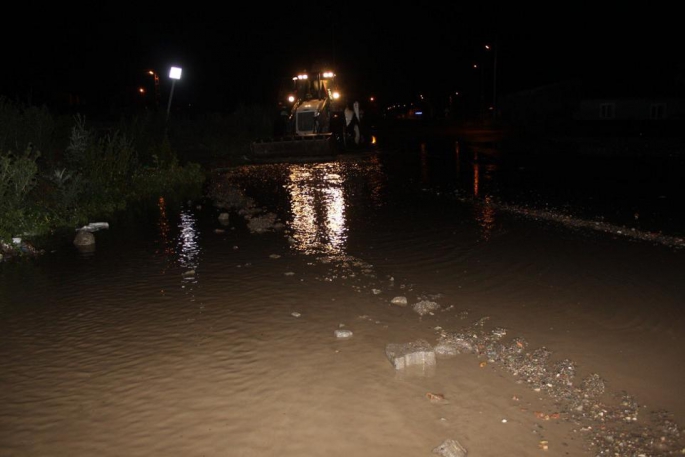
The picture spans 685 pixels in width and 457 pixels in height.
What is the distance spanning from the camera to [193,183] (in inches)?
696

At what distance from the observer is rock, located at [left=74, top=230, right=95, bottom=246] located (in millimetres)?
9689

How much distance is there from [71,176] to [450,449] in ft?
34.7

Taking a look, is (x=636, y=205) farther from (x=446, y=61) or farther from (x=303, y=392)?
(x=446, y=61)

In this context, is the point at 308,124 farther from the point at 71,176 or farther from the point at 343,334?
the point at 343,334

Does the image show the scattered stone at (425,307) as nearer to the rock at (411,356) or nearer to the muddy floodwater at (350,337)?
the muddy floodwater at (350,337)

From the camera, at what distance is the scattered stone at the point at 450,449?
3.82 meters

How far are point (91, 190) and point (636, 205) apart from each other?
1162cm

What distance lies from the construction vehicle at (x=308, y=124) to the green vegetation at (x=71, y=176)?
5.13m

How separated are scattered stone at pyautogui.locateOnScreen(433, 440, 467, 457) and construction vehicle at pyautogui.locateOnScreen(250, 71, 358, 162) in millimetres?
19822

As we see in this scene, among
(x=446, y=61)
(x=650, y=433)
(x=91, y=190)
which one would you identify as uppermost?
(x=446, y=61)

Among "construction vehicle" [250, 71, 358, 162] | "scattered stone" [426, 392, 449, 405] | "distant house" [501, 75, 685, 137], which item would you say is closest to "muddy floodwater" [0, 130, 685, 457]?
"scattered stone" [426, 392, 449, 405]

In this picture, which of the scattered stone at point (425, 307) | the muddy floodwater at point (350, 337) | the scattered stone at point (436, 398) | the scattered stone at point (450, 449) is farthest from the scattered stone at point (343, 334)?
the scattered stone at point (450, 449)

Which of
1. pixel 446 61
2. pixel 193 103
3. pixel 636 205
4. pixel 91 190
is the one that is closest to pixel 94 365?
pixel 91 190

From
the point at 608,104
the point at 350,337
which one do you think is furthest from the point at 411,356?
the point at 608,104
